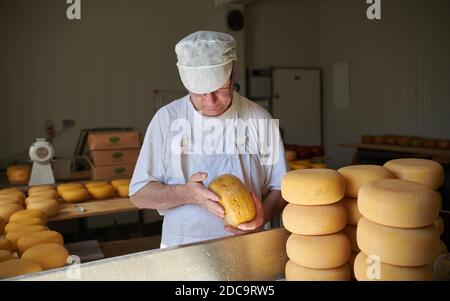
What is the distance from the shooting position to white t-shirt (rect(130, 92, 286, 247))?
1551 mm

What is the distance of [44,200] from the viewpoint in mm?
2660

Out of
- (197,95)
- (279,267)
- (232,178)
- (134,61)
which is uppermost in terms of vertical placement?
(134,61)

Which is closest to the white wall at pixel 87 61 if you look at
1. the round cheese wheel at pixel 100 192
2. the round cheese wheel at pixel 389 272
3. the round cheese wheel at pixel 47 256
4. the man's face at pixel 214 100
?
the round cheese wheel at pixel 100 192

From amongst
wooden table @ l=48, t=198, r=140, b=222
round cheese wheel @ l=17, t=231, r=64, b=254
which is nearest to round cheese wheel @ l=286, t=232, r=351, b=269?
round cheese wheel @ l=17, t=231, r=64, b=254

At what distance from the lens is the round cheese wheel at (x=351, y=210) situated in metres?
0.95

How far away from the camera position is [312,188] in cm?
88

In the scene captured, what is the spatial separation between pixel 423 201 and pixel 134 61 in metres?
5.24

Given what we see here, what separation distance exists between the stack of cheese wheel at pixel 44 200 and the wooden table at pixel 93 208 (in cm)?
6

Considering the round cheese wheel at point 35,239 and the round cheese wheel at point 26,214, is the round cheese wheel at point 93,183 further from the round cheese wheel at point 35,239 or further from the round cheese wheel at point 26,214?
the round cheese wheel at point 35,239

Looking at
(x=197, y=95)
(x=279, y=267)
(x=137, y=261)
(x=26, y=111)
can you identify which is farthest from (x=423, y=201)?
(x=26, y=111)

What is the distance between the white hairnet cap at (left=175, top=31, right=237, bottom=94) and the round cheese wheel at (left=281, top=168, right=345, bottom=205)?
0.60 m

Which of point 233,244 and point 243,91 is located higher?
point 243,91
